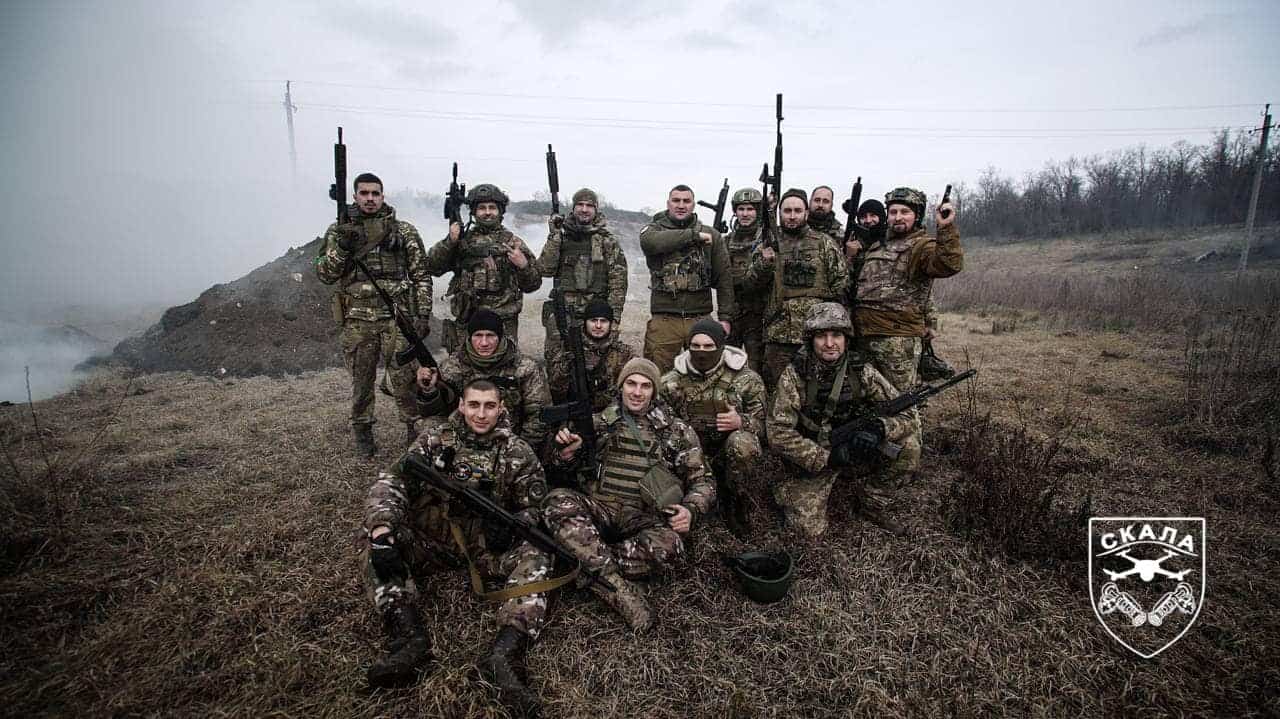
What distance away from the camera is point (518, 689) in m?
2.51

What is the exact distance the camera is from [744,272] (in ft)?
19.4

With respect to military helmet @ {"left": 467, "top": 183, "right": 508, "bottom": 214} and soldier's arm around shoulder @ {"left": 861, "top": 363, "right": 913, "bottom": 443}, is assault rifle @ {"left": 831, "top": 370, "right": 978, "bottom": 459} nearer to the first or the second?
soldier's arm around shoulder @ {"left": 861, "top": 363, "right": 913, "bottom": 443}

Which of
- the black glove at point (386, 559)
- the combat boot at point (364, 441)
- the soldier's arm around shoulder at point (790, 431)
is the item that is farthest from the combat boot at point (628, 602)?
the combat boot at point (364, 441)

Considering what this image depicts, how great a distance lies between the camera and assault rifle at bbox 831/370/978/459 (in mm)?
3947

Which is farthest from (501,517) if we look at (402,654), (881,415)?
(881,415)

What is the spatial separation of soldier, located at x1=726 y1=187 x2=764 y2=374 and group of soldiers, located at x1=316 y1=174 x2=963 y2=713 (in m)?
0.03

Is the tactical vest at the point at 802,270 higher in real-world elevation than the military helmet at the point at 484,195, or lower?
lower

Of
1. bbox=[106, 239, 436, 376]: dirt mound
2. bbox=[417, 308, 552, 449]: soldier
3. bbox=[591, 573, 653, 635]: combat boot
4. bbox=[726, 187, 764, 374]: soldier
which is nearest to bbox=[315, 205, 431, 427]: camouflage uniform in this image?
bbox=[417, 308, 552, 449]: soldier

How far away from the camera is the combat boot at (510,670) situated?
2.50 meters

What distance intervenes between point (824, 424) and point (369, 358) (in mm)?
4564

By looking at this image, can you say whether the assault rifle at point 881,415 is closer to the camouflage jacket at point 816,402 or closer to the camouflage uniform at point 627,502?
the camouflage jacket at point 816,402

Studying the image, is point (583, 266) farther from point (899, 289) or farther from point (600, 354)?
point (899, 289)

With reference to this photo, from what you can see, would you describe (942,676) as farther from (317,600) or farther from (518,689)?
(317,600)

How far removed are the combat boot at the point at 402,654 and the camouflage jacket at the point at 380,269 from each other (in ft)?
10.7
